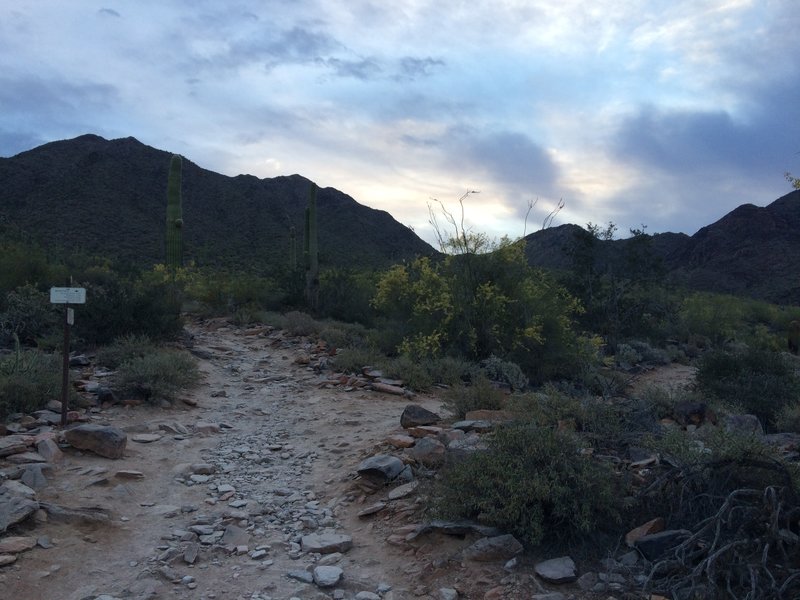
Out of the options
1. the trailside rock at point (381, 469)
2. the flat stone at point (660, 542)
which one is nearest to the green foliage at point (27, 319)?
the trailside rock at point (381, 469)

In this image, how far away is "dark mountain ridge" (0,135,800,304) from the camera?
40.7 m

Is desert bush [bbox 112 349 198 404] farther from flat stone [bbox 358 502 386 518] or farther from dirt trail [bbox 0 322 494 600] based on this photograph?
flat stone [bbox 358 502 386 518]

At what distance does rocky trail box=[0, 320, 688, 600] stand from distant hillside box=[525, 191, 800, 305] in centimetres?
4079

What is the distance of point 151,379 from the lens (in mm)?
9711

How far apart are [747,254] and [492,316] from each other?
5034cm

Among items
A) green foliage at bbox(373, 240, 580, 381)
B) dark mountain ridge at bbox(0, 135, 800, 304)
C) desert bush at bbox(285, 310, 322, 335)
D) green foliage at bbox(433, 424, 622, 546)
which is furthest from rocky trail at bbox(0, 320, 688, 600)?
dark mountain ridge at bbox(0, 135, 800, 304)

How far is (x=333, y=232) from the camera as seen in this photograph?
173ft

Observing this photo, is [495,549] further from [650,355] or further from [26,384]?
[650,355]

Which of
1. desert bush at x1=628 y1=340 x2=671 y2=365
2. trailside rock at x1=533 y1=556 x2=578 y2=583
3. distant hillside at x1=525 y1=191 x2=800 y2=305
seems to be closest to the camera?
trailside rock at x1=533 y1=556 x2=578 y2=583

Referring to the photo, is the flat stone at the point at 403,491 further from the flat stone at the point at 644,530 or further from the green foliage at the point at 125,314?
the green foliage at the point at 125,314

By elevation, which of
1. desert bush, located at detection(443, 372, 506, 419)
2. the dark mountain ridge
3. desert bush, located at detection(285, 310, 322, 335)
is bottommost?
desert bush, located at detection(443, 372, 506, 419)

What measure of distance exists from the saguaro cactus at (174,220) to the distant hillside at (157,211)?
12866 millimetres

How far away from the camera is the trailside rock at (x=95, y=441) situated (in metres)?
7.27

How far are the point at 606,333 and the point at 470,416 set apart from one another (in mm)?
13595
